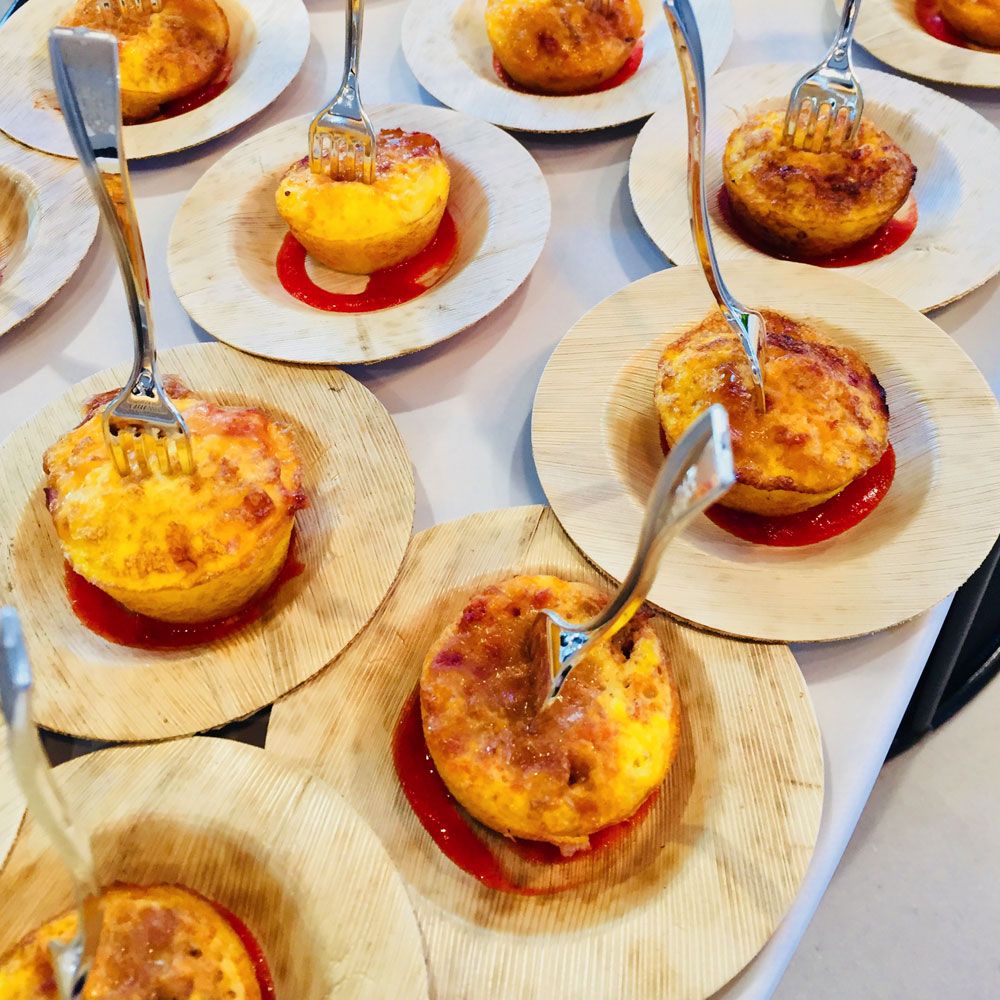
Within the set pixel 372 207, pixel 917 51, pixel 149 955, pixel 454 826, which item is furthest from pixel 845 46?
pixel 149 955

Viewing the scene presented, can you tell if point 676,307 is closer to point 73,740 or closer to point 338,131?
point 338,131

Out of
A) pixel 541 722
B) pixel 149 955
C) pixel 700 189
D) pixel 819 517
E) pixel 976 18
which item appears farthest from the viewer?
pixel 976 18

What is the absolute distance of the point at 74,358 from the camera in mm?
1627

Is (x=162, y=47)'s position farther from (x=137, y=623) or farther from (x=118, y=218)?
(x=137, y=623)

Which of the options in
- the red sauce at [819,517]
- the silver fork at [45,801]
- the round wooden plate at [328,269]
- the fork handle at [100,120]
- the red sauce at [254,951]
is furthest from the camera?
the round wooden plate at [328,269]

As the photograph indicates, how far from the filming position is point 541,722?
1.13m

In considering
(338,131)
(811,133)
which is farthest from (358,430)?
(811,133)

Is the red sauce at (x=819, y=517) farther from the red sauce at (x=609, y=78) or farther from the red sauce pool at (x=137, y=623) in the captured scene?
the red sauce at (x=609, y=78)

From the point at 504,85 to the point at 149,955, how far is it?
189 cm

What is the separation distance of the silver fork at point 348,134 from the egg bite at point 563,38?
0.42 metres

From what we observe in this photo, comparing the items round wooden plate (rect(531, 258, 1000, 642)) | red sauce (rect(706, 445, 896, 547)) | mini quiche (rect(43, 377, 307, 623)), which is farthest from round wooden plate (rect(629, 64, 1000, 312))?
mini quiche (rect(43, 377, 307, 623))

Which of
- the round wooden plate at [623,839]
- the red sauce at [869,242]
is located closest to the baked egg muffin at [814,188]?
the red sauce at [869,242]

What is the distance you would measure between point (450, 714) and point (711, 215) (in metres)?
1.20

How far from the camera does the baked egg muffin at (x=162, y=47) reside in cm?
192
